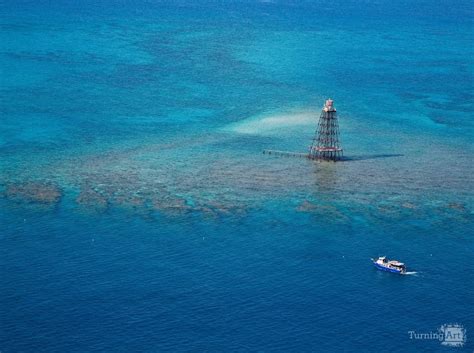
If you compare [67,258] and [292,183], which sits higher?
[292,183]

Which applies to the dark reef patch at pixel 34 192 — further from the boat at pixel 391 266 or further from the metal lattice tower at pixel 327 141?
the boat at pixel 391 266

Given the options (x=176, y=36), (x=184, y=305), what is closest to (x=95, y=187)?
(x=184, y=305)

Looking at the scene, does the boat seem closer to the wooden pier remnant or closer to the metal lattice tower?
the metal lattice tower

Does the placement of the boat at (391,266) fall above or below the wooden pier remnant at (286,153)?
below

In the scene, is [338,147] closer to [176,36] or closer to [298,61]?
[298,61]

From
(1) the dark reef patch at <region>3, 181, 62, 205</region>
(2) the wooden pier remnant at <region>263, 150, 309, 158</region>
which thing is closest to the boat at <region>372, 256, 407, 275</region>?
(2) the wooden pier remnant at <region>263, 150, 309, 158</region>

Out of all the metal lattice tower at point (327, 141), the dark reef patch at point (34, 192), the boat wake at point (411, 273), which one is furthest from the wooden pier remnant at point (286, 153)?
the boat wake at point (411, 273)
